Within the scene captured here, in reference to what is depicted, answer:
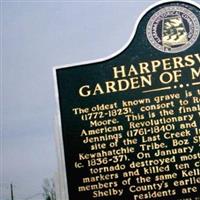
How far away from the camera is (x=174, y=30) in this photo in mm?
7113

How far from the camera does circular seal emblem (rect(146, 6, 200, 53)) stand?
7.12 metres

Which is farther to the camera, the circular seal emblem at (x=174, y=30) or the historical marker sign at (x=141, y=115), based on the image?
the circular seal emblem at (x=174, y=30)

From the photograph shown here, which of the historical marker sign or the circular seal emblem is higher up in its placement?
the circular seal emblem

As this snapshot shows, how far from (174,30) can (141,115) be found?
1.40 m

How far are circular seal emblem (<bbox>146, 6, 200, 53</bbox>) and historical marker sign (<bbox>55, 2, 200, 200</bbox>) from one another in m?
0.02

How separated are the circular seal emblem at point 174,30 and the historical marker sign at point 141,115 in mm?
15

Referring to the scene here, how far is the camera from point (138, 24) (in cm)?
739

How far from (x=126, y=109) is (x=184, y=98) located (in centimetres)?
89

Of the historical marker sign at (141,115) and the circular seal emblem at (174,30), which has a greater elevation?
the circular seal emblem at (174,30)

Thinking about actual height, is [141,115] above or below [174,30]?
below

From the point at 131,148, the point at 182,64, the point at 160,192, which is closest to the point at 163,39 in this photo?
the point at 182,64

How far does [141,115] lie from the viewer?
7016 millimetres

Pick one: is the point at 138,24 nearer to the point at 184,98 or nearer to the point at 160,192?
the point at 184,98

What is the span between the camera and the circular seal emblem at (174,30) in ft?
23.4
